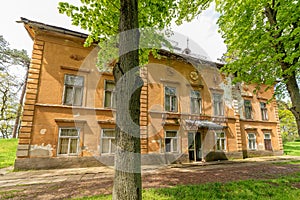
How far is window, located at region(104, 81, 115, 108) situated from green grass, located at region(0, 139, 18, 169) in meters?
7.10

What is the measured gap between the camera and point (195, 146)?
1337cm

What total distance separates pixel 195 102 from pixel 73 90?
9.74 m

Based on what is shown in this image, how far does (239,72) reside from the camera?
7.30 m

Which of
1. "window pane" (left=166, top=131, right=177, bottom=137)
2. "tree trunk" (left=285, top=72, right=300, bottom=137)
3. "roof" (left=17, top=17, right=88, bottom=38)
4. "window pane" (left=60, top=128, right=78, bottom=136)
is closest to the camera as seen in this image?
"tree trunk" (left=285, top=72, right=300, bottom=137)

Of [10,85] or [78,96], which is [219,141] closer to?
[78,96]

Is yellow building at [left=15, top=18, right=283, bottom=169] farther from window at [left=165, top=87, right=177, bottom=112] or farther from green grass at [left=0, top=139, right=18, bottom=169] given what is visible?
green grass at [left=0, top=139, right=18, bottom=169]

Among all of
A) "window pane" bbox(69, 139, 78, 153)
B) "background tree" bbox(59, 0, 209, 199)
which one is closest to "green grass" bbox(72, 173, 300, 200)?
"background tree" bbox(59, 0, 209, 199)

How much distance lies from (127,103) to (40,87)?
28.8ft

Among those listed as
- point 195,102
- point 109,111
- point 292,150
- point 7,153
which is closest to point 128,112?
point 109,111

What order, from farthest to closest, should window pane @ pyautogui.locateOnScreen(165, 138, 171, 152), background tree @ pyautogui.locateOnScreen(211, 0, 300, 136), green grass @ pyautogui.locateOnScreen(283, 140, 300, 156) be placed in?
1. green grass @ pyautogui.locateOnScreen(283, 140, 300, 156)
2. window pane @ pyautogui.locateOnScreen(165, 138, 171, 152)
3. background tree @ pyautogui.locateOnScreen(211, 0, 300, 136)

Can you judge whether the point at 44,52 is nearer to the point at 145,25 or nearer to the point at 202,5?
the point at 145,25

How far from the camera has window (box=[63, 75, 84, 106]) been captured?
33.9 feet

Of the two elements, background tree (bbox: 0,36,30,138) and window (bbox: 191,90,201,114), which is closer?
window (bbox: 191,90,201,114)

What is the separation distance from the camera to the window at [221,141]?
46.0 feet
